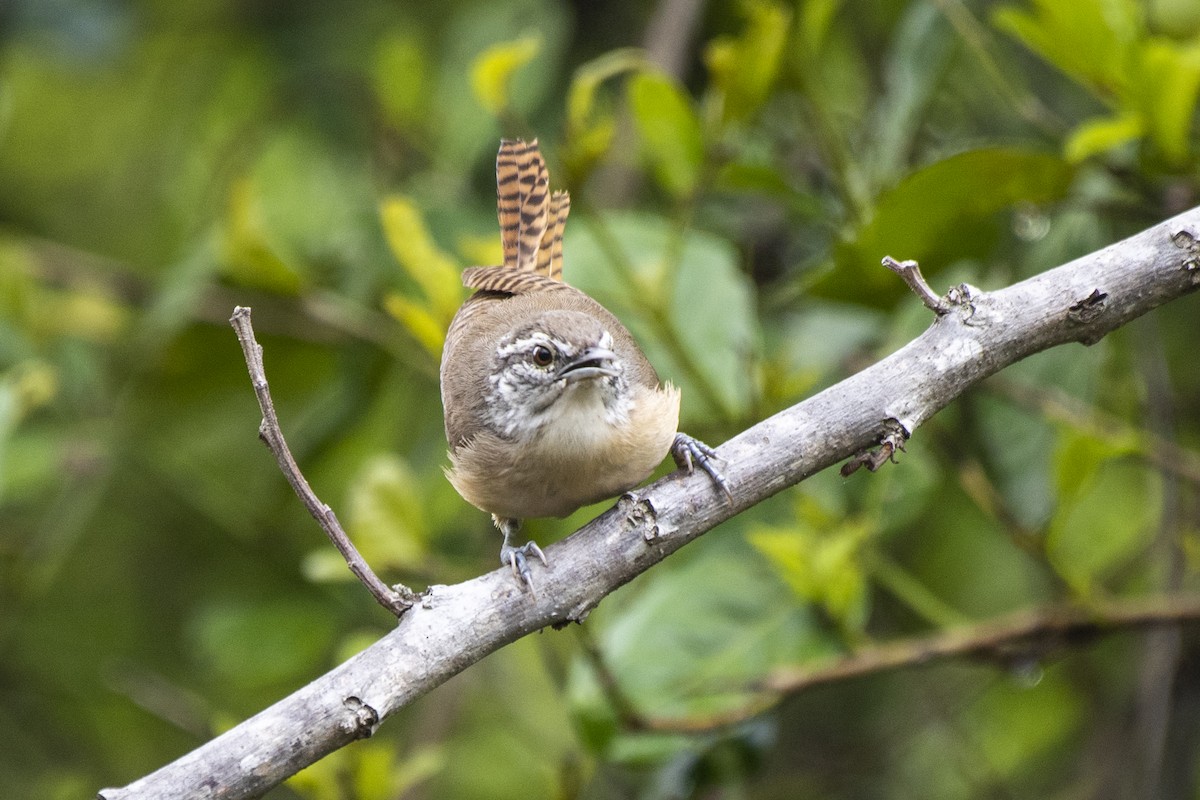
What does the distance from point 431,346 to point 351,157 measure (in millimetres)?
2224

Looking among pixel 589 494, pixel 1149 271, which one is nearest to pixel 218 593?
pixel 589 494

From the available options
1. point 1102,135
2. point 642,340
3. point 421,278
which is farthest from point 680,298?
point 1102,135

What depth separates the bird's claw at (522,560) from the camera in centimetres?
215

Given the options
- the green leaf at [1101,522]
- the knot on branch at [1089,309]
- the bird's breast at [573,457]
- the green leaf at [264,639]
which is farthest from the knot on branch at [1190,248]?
the green leaf at [264,639]

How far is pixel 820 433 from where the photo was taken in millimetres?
2143

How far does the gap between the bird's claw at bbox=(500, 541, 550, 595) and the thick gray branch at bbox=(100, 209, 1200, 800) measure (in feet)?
→ 0.06

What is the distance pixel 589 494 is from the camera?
272 centimetres

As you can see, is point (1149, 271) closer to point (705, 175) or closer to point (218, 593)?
point (705, 175)

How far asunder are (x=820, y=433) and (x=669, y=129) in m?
1.40

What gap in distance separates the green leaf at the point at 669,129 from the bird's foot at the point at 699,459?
1.02 m

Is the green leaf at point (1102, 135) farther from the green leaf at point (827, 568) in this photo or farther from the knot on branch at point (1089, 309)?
the green leaf at point (827, 568)

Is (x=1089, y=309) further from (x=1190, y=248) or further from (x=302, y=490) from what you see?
(x=302, y=490)

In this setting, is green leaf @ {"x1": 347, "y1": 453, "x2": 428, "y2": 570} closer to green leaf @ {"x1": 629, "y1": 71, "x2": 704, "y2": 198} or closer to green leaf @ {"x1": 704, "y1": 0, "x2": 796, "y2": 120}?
green leaf @ {"x1": 629, "y1": 71, "x2": 704, "y2": 198}

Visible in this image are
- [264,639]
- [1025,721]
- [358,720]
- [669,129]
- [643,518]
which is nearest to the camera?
[358,720]
